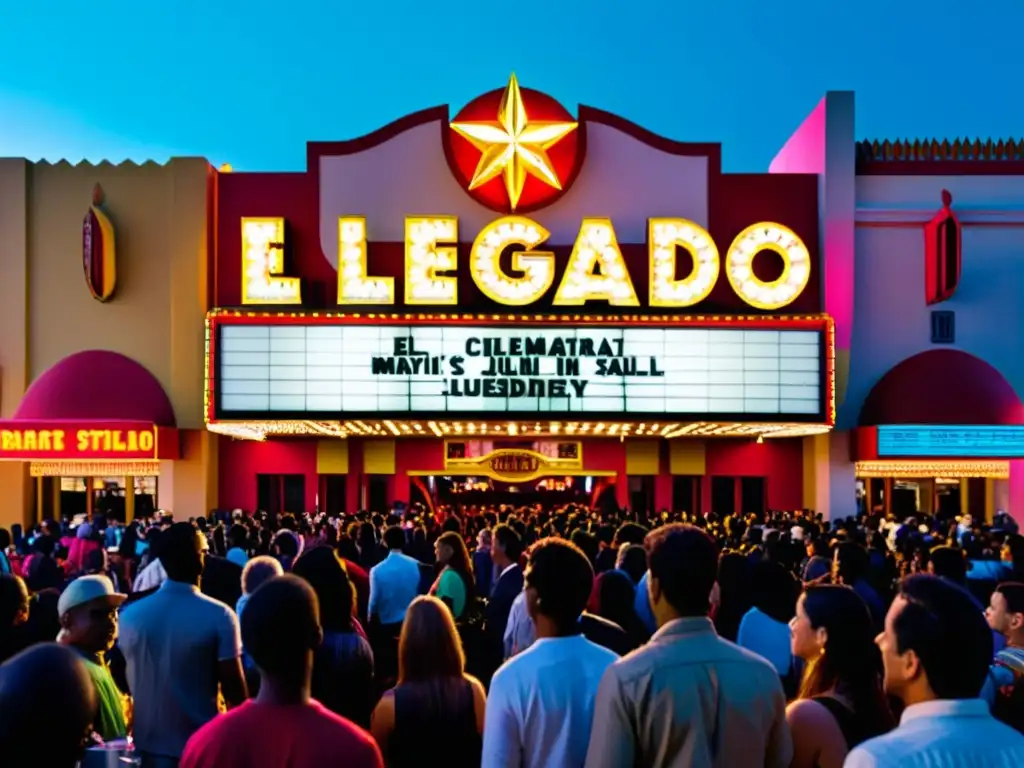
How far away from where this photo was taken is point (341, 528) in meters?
18.4

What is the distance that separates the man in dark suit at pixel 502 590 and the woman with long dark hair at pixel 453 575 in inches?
14.0

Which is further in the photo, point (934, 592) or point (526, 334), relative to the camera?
point (526, 334)

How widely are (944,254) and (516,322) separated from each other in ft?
36.2

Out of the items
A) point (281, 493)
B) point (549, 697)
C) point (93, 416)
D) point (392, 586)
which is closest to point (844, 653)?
point (549, 697)

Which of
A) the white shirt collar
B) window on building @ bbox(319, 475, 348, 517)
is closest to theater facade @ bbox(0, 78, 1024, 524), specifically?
window on building @ bbox(319, 475, 348, 517)

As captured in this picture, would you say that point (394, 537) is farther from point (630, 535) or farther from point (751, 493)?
point (751, 493)

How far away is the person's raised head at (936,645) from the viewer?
9.20 ft

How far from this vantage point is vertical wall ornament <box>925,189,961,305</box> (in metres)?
24.6

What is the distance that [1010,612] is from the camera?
5453 mm

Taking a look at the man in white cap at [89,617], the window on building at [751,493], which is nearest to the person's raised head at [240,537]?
the man in white cap at [89,617]

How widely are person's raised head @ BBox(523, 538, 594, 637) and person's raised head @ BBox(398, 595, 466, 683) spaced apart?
0.48 metres

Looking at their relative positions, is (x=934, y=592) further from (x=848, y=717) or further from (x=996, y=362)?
(x=996, y=362)

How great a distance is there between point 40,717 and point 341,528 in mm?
16174

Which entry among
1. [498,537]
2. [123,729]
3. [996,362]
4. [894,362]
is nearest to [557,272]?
[894,362]
